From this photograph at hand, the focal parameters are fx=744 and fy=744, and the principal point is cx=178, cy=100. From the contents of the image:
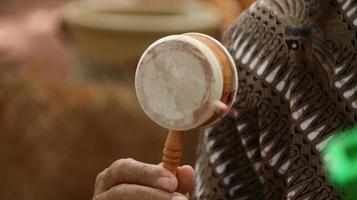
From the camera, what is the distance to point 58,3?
219 inches

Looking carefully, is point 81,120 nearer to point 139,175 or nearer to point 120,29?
point 120,29

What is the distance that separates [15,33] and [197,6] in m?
2.27

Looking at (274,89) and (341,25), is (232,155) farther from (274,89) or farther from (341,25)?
(341,25)

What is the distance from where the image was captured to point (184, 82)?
69 centimetres

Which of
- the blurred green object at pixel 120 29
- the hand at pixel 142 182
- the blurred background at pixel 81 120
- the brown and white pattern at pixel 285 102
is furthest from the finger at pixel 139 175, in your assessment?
the blurred green object at pixel 120 29

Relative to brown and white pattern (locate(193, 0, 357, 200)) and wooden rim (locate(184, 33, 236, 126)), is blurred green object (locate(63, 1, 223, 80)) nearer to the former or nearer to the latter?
brown and white pattern (locate(193, 0, 357, 200))

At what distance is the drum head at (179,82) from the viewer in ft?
2.23

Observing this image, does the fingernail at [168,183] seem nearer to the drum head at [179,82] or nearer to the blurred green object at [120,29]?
the drum head at [179,82]

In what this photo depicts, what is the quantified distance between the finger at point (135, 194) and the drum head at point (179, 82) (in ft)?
0.23

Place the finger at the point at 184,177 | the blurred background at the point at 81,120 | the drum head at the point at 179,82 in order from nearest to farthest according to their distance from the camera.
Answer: the drum head at the point at 179,82
the finger at the point at 184,177
the blurred background at the point at 81,120

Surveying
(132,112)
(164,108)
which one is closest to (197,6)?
(132,112)

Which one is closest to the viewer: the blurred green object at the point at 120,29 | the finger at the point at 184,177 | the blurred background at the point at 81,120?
the finger at the point at 184,177

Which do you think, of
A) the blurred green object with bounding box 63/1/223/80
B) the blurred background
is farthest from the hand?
the blurred green object with bounding box 63/1/223/80

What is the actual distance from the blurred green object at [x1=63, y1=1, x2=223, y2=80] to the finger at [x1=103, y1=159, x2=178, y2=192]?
190 cm
